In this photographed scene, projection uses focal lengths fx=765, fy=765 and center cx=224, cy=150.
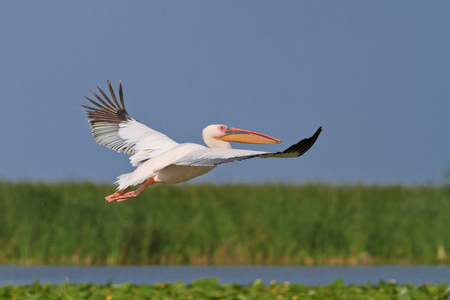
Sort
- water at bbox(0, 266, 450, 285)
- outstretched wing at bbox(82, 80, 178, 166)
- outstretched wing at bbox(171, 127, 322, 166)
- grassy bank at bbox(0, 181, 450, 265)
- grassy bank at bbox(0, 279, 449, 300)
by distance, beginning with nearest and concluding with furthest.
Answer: outstretched wing at bbox(171, 127, 322, 166) → outstretched wing at bbox(82, 80, 178, 166) → grassy bank at bbox(0, 279, 449, 300) → water at bbox(0, 266, 450, 285) → grassy bank at bbox(0, 181, 450, 265)

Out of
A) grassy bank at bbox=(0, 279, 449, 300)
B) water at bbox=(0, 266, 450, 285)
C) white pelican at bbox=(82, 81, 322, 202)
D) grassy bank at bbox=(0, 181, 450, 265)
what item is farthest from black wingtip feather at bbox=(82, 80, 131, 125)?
grassy bank at bbox=(0, 181, 450, 265)

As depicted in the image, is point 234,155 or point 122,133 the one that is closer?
point 234,155

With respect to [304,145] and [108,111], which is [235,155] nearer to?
[304,145]

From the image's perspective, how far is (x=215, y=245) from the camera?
13.3m

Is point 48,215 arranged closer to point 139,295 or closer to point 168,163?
point 139,295

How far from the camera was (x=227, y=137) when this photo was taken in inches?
200

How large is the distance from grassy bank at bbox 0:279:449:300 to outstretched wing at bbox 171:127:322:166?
364 centimetres

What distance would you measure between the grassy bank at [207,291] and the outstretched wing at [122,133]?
2.03 m

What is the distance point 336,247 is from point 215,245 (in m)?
2.18

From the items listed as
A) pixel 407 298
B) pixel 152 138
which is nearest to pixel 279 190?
pixel 407 298

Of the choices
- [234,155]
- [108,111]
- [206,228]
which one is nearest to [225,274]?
[206,228]

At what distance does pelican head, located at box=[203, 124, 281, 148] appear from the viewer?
16.3 ft

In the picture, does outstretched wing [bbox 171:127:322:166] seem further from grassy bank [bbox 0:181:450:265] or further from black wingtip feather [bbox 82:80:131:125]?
grassy bank [bbox 0:181:450:265]

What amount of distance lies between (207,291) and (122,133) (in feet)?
9.36
